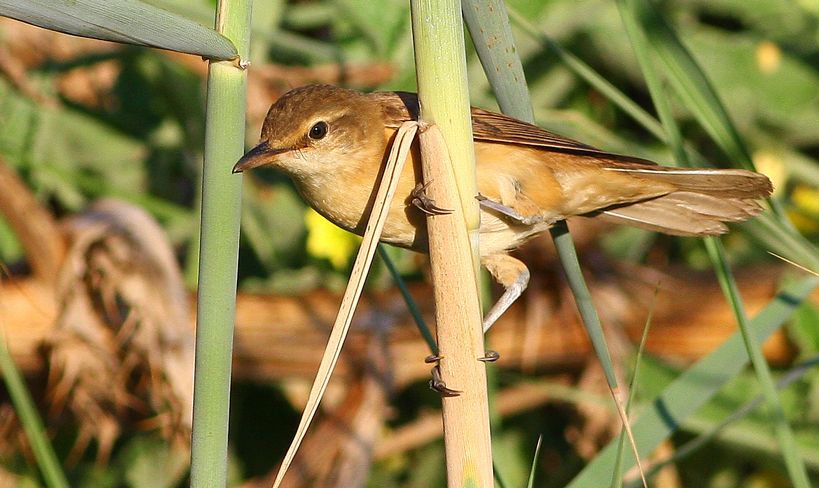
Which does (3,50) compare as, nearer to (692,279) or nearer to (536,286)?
(536,286)

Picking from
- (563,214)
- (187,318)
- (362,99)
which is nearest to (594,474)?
(563,214)

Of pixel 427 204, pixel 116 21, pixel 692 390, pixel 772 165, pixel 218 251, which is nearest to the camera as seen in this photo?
pixel 116 21

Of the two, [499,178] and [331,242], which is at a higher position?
[331,242]

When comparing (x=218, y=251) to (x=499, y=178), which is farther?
(x=499, y=178)

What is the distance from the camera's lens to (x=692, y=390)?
1.92 meters

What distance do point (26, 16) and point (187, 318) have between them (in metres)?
2.37

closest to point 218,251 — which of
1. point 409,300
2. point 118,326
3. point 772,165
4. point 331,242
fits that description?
point 409,300

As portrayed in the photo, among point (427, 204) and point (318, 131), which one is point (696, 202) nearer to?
point (318, 131)

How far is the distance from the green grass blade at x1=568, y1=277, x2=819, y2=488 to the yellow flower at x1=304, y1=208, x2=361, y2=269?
1.97 meters

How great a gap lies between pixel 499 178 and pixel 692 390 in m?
0.71

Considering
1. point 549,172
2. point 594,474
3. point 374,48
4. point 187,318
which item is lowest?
point 594,474

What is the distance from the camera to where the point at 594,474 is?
173cm

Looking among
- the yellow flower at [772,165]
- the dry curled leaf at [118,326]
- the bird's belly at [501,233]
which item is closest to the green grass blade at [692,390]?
the bird's belly at [501,233]

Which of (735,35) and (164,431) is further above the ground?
(735,35)
